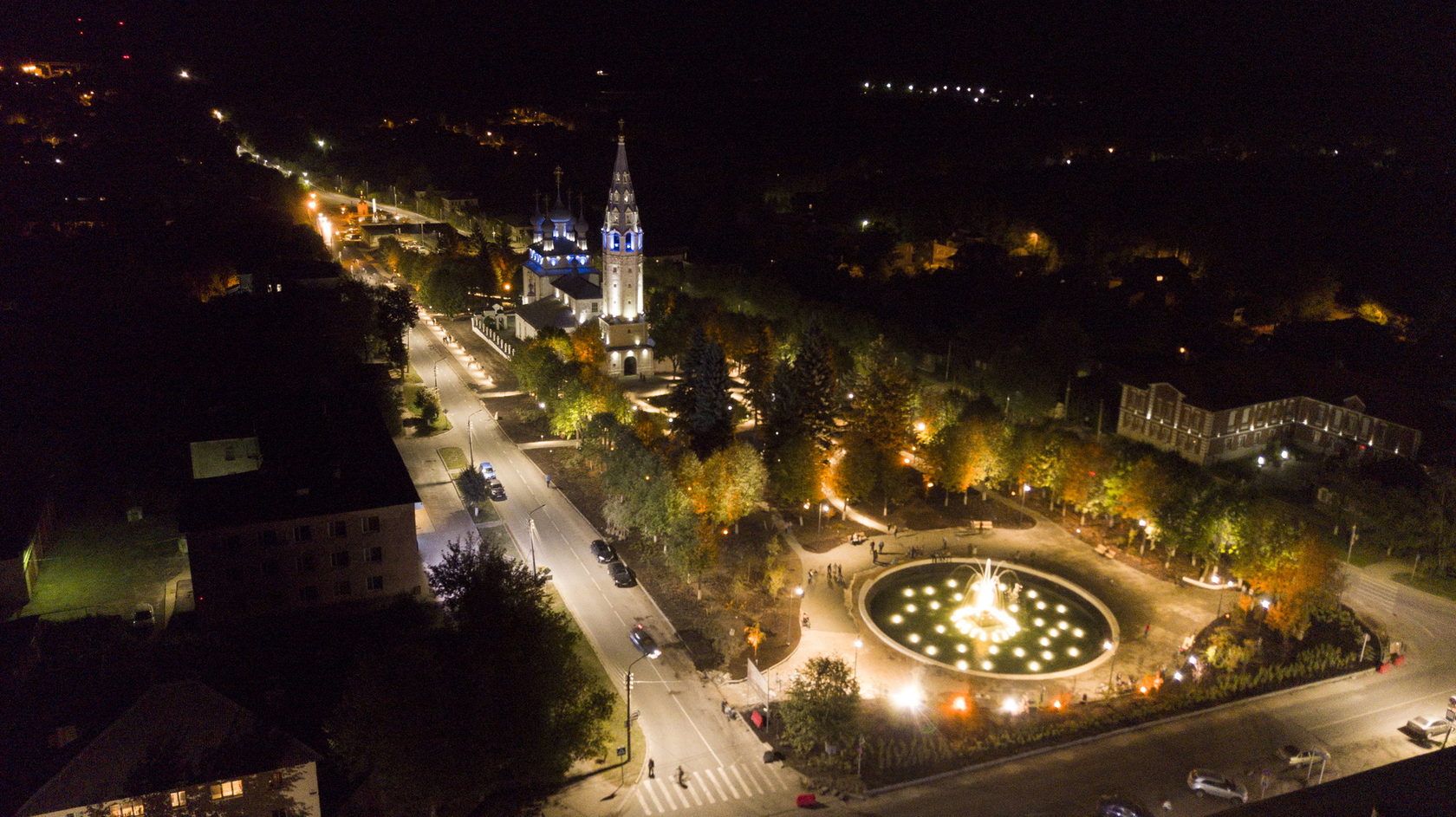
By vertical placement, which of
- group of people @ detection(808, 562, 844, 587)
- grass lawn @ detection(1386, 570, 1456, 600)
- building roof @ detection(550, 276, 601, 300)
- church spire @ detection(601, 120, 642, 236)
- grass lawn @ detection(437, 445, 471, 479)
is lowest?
group of people @ detection(808, 562, 844, 587)

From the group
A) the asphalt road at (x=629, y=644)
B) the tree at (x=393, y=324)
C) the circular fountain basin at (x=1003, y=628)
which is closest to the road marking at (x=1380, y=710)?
the circular fountain basin at (x=1003, y=628)

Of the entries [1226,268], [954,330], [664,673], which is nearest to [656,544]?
[664,673]

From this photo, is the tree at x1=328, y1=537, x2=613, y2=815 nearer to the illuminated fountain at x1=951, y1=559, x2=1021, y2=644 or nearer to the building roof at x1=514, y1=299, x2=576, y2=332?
the illuminated fountain at x1=951, y1=559, x2=1021, y2=644

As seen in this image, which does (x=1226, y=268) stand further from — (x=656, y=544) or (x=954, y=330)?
(x=656, y=544)

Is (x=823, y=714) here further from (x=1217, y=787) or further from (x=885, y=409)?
(x=885, y=409)

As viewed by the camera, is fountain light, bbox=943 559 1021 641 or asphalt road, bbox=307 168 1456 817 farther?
fountain light, bbox=943 559 1021 641

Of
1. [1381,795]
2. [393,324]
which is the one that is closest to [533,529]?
[393,324]

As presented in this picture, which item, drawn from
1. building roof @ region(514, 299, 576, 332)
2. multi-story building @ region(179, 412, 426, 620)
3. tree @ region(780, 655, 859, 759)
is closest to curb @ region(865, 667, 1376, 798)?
tree @ region(780, 655, 859, 759)
